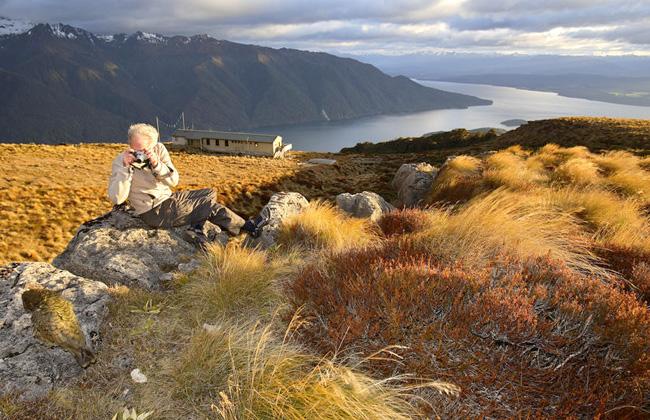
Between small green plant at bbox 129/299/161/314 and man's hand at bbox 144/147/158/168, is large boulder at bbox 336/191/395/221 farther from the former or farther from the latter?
small green plant at bbox 129/299/161/314

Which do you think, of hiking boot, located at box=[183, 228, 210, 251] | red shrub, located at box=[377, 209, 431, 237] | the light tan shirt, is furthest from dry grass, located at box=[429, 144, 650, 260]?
the light tan shirt

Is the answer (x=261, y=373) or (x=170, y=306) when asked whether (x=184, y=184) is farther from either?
(x=261, y=373)

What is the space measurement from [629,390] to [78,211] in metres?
18.6

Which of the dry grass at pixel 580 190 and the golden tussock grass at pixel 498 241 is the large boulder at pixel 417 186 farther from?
the golden tussock grass at pixel 498 241

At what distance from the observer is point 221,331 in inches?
137

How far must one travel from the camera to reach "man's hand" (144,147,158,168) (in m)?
6.26

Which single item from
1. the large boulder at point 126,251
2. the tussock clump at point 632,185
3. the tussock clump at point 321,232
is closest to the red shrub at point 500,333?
the tussock clump at point 321,232

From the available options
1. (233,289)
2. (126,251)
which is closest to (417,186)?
(126,251)

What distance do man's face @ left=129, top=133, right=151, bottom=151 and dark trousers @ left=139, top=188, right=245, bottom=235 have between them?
1265 mm

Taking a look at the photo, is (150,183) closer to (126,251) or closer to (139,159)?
(139,159)

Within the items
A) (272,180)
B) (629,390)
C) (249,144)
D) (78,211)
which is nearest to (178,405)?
(629,390)

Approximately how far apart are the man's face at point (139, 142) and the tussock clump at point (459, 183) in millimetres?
8009

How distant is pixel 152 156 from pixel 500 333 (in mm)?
5855

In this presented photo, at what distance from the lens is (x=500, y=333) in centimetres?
300
